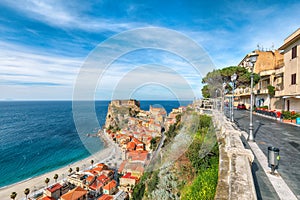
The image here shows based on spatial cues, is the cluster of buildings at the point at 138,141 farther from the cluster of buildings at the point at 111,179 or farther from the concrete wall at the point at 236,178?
the concrete wall at the point at 236,178

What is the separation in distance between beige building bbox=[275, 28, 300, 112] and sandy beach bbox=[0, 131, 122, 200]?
2437 cm

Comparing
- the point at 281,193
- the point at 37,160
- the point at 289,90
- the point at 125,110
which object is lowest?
the point at 37,160

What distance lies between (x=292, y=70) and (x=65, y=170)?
102 ft

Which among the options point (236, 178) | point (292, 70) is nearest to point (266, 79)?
point (292, 70)

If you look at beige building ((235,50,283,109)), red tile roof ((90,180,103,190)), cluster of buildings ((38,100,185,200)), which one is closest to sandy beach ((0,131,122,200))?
cluster of buildings ((38,100,185,200))

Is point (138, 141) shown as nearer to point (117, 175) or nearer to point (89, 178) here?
point (117, 175)

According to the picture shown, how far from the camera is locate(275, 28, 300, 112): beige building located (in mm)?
12867

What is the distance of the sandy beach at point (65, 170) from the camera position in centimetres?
1872

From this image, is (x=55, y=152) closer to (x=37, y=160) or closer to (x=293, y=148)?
(x=37, y=160)

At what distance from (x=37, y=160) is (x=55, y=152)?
3965mm

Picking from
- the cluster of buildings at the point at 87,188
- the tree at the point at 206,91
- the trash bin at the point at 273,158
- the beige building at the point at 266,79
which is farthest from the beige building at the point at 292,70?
the cluster of buildings at the point at 87,188

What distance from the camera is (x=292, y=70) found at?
45.1ft

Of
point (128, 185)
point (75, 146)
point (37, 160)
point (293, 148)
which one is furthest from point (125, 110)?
point (75, 146)

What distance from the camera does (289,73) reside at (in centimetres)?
1428
